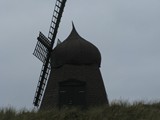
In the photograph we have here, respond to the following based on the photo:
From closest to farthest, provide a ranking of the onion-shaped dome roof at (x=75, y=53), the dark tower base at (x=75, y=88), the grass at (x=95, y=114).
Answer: the grass at (x=95, y=114), the dark tower base at (x=75, y=88), the onion-shaped dome roof at (x=75, y=53)

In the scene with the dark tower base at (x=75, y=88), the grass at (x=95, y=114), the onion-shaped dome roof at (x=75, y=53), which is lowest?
the grass at (x=95, y=114)

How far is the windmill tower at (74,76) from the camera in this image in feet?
76.4

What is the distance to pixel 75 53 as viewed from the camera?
23609 mm

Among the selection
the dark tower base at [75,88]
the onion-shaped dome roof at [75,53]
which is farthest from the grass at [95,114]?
the onion-shaped dome roof at [75,53]

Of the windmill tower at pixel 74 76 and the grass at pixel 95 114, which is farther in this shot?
the windmill tower at pixel 74 76

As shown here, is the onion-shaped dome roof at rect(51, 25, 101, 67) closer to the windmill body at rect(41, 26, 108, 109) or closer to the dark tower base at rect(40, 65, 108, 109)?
the windmill body at rect(41, 26, 108, 109)

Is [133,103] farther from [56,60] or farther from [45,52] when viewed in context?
[45,52]

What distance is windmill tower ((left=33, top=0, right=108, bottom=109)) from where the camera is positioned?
76.4 ft

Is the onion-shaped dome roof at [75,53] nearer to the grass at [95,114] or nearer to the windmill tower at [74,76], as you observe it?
the windmill tower at [74,76]

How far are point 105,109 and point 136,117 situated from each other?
5.07ft

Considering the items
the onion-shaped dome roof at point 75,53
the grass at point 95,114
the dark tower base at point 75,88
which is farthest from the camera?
the onion-shaped dome roof at point 75,53

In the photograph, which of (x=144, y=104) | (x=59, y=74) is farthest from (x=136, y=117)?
(x=59, y=74)

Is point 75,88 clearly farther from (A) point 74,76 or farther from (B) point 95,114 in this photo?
(B) point 95,114

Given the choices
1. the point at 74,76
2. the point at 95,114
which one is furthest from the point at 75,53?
the point at 95,114
